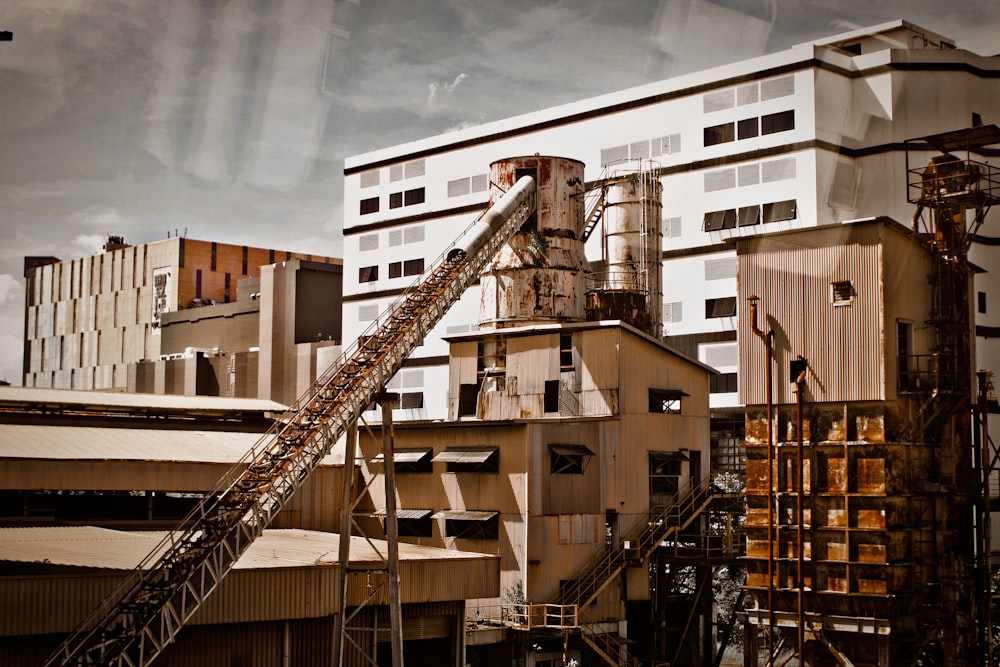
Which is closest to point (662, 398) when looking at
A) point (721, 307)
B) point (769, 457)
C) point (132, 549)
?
point (769, 457)

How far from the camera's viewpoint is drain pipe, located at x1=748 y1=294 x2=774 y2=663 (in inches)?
1209

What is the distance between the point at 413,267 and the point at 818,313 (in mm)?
34844

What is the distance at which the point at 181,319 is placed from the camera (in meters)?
90.7

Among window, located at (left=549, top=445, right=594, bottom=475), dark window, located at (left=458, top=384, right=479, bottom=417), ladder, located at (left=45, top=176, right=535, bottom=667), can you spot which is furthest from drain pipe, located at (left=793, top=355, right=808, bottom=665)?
dark window, located at (left=458, top=384, right=479, bottom=417)

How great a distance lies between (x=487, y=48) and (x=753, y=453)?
1527cm

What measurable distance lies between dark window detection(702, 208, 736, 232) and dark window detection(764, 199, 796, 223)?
1578 mm

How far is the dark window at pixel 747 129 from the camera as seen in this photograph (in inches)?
1944

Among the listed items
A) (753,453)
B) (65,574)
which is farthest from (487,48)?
(65,574)

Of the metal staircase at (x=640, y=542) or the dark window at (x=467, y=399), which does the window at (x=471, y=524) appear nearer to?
the metal staircase at (x=640, y=542)

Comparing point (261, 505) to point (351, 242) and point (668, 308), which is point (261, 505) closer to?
point (668, 308)

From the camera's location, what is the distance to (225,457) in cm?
3897

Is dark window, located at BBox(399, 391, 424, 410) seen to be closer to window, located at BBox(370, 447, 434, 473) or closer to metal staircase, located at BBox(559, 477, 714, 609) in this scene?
window, located at BBox(370, 447, 434, 473)

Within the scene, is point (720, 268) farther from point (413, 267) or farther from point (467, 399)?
point (413, 267)

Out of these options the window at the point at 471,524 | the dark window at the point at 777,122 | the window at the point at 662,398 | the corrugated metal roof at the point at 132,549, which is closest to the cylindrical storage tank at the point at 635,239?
the window at the point at 662,398
